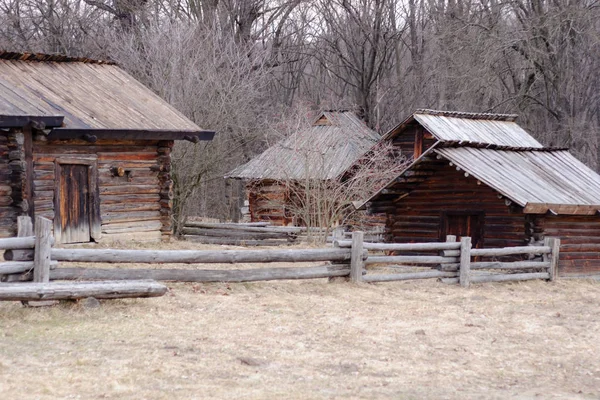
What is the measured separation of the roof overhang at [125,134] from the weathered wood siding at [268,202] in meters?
9.84

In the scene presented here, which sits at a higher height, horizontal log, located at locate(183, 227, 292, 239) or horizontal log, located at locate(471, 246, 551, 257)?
horizontal log, located at locate(471, 246, 551, 257)

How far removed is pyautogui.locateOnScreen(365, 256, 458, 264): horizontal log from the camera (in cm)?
1484

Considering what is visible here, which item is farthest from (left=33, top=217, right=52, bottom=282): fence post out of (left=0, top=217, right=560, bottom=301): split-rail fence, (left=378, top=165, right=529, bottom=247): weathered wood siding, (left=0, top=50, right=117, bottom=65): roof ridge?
(left=378, top=165, right=529, bottom=247): weathered wood siding

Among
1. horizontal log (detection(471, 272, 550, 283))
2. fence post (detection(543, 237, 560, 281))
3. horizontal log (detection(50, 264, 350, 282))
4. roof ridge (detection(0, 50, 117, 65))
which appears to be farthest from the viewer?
roof ridge (detection(0, 50, 117, 65))

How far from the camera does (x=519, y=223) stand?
18938 mm

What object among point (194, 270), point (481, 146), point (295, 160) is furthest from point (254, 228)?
point (194, 270)

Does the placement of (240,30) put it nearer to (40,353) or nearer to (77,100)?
(77,100)

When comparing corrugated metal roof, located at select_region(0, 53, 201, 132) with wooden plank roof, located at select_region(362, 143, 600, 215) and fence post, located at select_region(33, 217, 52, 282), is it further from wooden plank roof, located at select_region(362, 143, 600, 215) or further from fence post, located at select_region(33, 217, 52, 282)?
fence post, located at select_region(33, 217, 52, 282)

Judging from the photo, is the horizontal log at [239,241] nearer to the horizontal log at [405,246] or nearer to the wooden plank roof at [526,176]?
the wooden plank roof at [526,176]

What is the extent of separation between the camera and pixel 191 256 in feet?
41.9

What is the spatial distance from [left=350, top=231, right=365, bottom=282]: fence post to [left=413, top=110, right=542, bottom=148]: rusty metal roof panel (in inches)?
364

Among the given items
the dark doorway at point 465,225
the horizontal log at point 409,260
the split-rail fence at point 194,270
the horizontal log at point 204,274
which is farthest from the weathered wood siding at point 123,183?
the horizontal log at point 409,260

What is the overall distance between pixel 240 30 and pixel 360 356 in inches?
1202

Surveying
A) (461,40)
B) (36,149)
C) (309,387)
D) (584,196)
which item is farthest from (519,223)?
(461,40)
